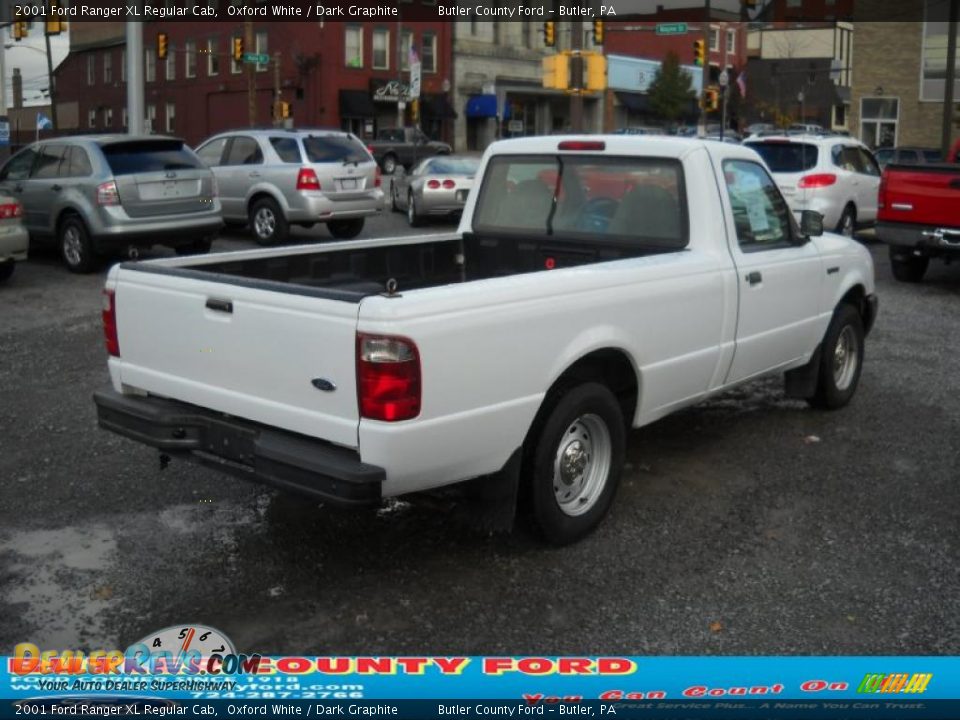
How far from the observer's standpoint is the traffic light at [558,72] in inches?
901

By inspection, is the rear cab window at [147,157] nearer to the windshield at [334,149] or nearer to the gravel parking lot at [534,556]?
the windshield at [334,149]

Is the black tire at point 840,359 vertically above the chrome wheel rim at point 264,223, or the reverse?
the chrome wheel rim at point 264,223

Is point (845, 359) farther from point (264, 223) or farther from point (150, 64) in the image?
point (150, 64)

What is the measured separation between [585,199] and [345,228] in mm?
11992

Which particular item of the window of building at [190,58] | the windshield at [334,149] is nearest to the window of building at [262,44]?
the window of building at [190,58]

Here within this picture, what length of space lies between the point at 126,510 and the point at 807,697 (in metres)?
3.94

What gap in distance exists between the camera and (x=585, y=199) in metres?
6.35

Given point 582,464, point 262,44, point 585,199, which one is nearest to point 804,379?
point 585,199

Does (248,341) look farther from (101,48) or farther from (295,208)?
(101,48)

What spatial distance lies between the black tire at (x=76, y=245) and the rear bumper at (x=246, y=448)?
925cm

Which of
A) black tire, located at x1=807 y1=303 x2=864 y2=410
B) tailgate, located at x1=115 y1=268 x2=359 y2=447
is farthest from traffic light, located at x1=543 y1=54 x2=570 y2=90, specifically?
tailgate, located at x1=115 y1=268 x2=359 y2=447

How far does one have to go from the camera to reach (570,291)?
476 centimetres

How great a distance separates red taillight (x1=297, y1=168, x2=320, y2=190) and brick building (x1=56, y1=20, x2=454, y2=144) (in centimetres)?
3469

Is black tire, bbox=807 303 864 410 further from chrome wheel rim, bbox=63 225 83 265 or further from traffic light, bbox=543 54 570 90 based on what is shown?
traffic light, bbox=543 54 570 90
